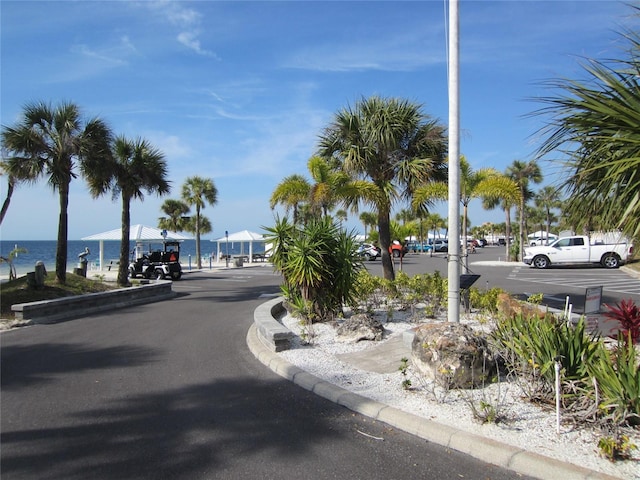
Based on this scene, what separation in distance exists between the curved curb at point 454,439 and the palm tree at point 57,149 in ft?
39.5

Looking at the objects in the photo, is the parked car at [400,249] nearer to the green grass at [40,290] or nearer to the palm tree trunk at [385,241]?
the palm tree trunk at [385,241]

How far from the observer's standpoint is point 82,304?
1265 cm

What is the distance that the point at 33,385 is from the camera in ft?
20.2

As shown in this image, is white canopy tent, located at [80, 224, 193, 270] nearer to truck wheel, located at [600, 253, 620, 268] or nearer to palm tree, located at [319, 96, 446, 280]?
palm tree, located at [319, 96, 446, 280]

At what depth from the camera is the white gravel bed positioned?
3789 mm

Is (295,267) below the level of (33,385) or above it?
above

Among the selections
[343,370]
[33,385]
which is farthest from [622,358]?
[33,385]

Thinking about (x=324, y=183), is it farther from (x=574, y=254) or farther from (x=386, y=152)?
(x=574, y=254)

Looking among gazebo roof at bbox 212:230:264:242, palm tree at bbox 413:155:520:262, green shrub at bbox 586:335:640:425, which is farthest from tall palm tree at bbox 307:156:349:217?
gazebo roof at bbox 212:230:264:242

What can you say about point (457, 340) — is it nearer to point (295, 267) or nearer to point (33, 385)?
point (295, 267)

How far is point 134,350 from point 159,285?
8637 mm

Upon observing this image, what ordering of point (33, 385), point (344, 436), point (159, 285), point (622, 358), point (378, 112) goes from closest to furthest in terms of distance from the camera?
point (622, 358), point (344, 436), point (33, 385), point (378, 112), point (159, 285)

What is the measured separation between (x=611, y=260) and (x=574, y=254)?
6.20ft

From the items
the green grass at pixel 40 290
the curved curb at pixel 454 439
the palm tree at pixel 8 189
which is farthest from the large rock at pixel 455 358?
the palm tree at pixel 8 189
